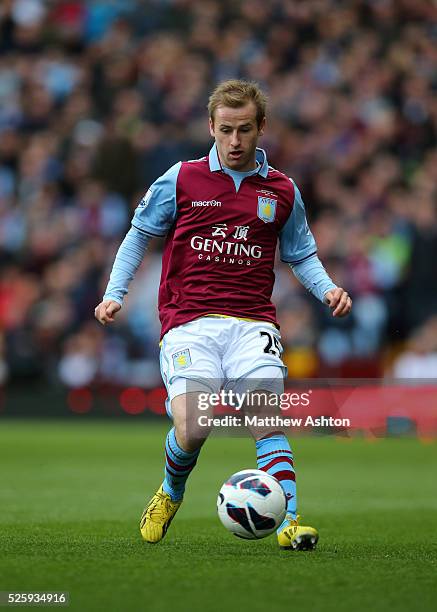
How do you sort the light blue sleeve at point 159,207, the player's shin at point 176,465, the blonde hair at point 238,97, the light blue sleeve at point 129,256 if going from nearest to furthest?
the blonde hair at point 238,97
the player's shin at point 176,465
the light blue sleeve at point 159,207
the light blue sleeve at point 129,256

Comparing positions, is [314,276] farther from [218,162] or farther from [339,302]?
[218,162]

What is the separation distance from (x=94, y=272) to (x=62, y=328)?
89 centimetres

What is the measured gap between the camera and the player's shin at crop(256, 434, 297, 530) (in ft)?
22.2

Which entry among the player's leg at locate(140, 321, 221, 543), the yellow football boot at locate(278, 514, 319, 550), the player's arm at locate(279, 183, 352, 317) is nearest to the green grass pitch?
the yellow football boot at locate(278, 514, 319, 550)

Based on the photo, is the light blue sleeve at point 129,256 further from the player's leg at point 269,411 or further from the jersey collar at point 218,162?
the player's leg at point 269,411

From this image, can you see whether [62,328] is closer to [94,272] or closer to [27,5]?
[94,272]

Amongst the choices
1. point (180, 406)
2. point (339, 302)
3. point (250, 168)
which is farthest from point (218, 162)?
point (180, 406)

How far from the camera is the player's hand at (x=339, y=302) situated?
6895 millimetres

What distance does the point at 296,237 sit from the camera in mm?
7340

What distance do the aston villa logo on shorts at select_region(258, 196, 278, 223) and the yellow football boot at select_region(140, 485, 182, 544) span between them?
156 centimetres

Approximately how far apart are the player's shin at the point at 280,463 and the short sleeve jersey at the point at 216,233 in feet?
2.18

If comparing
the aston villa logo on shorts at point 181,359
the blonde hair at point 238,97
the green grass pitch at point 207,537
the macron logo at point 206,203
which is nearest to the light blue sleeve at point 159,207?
the macron logo at point 206,203

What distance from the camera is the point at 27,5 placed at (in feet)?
75.8

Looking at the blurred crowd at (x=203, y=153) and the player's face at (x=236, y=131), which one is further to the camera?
the blurred crowd at (x=203, y=153)
